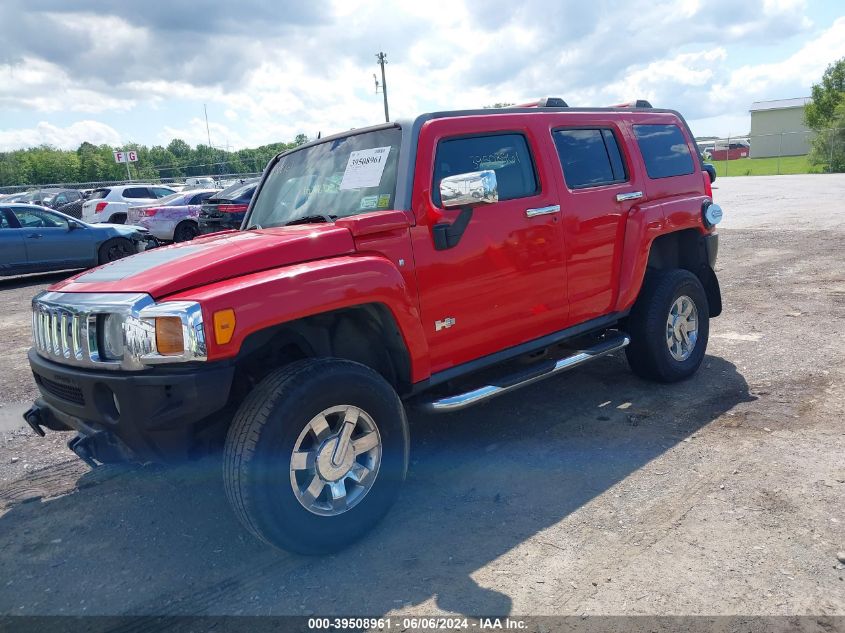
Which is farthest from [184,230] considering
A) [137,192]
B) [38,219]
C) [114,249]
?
[137,192]

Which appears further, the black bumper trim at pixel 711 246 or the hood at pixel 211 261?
the black bumper trim at pixel 711 246

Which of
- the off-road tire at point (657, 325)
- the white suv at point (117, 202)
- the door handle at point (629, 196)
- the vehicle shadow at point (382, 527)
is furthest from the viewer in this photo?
the white suv at point (117, 202)

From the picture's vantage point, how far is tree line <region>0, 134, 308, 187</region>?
71.6m

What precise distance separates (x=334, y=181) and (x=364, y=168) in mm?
258

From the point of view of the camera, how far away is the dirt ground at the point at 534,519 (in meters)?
2.89

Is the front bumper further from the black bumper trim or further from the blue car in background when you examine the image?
the blue car in background

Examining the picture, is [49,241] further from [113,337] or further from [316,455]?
[316,455]

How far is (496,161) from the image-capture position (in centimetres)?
417

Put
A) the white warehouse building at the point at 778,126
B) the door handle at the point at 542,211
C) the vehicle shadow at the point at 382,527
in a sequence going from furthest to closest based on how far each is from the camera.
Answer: the white warehouse building at the point at 778,126 < the door handle at the point at 542,211 < the vehicle shadow at the point at 382,527

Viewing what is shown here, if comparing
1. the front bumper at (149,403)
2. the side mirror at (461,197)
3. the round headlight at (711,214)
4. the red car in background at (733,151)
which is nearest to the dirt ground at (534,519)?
the front bumper at (149,403)

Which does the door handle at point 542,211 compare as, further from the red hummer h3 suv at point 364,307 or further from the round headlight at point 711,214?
the round headlight at point 711,214

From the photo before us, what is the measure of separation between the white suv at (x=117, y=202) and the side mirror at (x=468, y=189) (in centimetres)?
1718

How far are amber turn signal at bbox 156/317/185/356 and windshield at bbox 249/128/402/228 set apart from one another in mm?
1351

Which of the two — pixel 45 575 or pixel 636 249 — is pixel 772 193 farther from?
pixel 45 575
